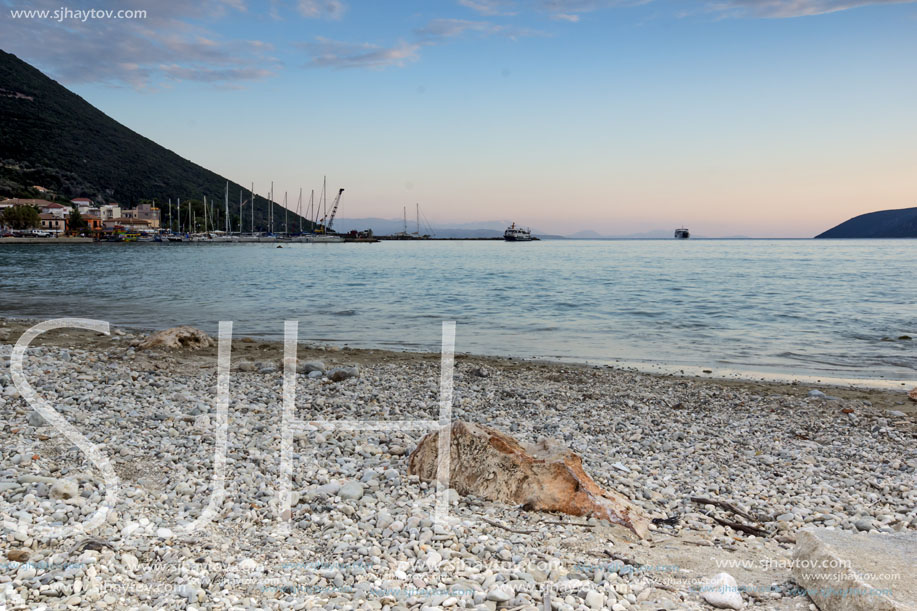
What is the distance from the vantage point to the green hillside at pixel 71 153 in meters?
119

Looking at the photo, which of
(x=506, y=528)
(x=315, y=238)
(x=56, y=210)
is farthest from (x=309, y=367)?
(x=315, y=238)

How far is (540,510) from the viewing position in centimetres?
468

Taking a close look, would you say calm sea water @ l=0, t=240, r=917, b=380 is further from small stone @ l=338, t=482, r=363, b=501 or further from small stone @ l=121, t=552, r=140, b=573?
small stone @ l=121, t=552, r=140, b=573

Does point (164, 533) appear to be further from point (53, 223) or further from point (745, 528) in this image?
point (53, 223)

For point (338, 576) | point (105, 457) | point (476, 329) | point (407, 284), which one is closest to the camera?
point (338, 576)

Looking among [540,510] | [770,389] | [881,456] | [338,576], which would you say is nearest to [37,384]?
[338,576]

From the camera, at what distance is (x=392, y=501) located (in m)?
4.73

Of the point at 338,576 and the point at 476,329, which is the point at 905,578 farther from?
the point at 476,329

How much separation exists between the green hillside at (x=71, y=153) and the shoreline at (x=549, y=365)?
12596cm

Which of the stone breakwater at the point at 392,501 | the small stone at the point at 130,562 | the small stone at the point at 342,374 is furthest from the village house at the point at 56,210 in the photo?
the small stone at the point at 130,562

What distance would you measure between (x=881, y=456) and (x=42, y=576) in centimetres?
797

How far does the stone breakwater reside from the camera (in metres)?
3.47

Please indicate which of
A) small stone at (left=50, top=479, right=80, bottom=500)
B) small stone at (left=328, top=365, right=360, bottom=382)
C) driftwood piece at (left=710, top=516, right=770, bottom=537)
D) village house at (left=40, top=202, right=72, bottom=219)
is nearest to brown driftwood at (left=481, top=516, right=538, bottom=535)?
driftwood piece at (left=710, top=516, right=770, bottom=537)

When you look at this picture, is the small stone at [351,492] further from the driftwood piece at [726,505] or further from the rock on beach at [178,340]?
the rock on beach at [178,340]
